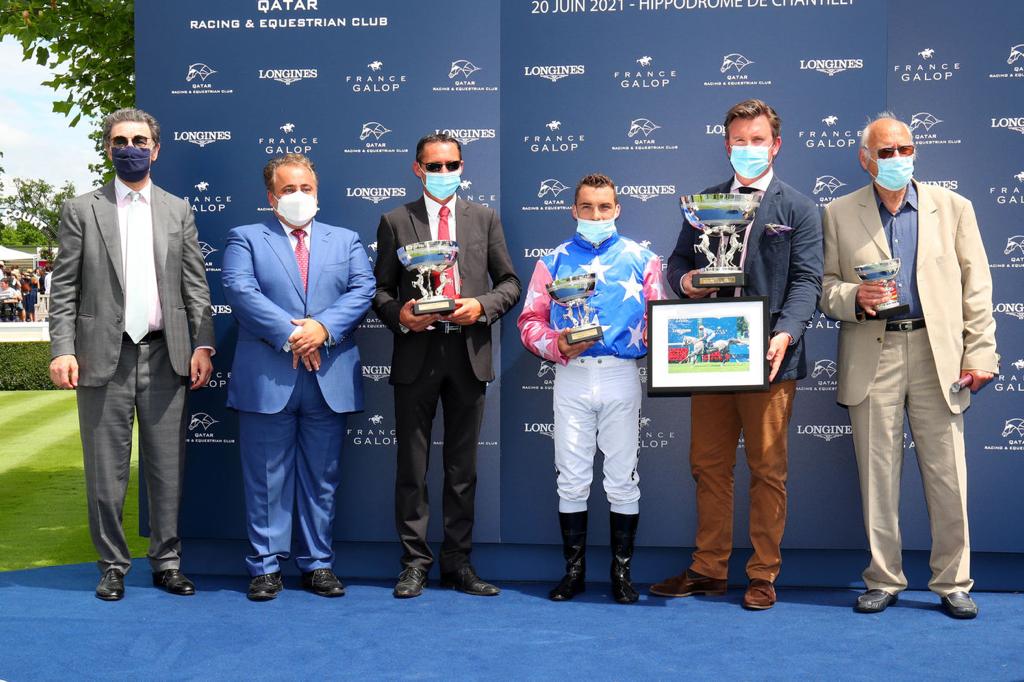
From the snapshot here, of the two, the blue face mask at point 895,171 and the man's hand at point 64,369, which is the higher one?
the blue face mask at point 895,171

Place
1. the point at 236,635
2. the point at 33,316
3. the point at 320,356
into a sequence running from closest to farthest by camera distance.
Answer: the point at 236,635
the point at 320,356
the point at 33,316

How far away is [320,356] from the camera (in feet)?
15.1

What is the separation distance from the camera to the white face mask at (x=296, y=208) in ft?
15.2

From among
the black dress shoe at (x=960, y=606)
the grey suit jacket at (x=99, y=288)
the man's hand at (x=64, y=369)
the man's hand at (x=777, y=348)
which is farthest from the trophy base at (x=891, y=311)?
the man's hand at (x=64, y=369)

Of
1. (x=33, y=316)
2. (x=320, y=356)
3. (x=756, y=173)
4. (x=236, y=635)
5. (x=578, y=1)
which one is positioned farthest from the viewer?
(x=33, y=316)

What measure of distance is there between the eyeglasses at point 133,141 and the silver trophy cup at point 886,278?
3480 mm

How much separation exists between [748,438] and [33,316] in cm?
2991

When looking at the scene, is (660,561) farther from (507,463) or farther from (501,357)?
(501,357)

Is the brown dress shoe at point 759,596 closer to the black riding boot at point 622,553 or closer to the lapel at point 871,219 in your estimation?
the black riding boot at point 622,553

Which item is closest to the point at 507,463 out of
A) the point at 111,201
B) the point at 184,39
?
the point at 111,201

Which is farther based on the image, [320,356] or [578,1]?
[578,1]

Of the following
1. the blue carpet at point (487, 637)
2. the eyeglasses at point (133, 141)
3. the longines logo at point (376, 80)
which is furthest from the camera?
the longines logo at point (376, 80)

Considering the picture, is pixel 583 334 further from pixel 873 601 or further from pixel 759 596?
pixel 873 601

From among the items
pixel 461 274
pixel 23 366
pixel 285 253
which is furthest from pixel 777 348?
pixel 23 366
